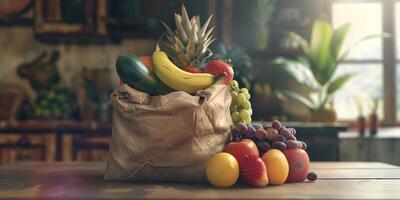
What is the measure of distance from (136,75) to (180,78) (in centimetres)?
12

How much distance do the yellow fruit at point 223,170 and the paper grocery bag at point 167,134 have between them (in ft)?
0.18

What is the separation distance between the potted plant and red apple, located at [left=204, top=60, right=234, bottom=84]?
256 cm

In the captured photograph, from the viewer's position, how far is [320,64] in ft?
13.1

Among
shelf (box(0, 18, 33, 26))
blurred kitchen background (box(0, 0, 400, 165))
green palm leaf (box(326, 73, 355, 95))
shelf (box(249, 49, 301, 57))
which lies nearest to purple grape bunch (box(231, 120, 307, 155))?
blurred kitchen background (box(0, 0, 400, 165))

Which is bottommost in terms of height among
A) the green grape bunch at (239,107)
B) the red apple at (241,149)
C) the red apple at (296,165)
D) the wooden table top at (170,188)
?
the wooden table top at (170,188)

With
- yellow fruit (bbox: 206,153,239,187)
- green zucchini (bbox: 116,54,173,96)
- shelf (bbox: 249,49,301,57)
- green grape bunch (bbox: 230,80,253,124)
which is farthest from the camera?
shelf (bbox: 249,49,301,57)

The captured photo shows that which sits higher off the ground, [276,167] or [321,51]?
[321,51]

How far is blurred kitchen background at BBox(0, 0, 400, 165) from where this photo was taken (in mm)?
3863

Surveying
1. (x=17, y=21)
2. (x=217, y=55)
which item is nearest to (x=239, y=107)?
(x=217, y=55)

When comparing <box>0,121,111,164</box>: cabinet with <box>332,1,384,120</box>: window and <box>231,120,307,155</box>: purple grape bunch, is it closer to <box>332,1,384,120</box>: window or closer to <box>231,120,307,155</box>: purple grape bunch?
<box>332,1,384,120</box>: window

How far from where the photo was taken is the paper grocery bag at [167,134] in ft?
4.36

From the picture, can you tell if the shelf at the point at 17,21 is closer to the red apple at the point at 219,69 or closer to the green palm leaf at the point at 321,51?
the green palm leaf at the point at 321,51

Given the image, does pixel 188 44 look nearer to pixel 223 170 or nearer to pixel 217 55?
pixel 223 170

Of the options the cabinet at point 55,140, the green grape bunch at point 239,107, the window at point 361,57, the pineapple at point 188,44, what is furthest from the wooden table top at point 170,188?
the window at point 361,57
